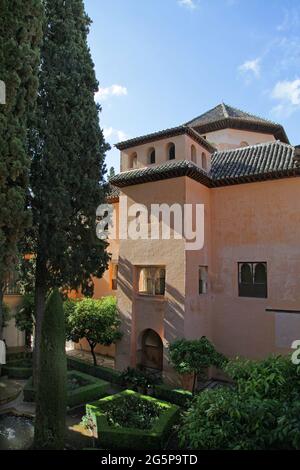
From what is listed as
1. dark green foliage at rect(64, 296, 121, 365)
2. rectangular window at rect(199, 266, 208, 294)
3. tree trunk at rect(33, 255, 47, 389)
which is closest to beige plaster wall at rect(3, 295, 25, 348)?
dark green foliage at rect(64, 296, 121, 365)

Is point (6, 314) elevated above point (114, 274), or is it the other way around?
point (114, 274)

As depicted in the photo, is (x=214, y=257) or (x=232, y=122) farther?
(x=232, y=122)

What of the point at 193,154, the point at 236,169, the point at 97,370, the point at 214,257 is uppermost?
the point at 193,154

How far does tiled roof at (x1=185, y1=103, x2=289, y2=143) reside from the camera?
19.8 meters

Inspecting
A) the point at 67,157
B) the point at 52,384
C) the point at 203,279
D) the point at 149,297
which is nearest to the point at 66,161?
the point at 67,157

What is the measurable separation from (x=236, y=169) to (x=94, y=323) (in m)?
9.18

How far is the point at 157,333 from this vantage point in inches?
565

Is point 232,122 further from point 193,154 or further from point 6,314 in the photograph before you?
point 6,314

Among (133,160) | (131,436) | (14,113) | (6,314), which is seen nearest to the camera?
(131,436)

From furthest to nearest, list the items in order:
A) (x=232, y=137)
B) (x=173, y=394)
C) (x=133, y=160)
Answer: (x=232, y=137)
(x=133, y=160)
(x=173, y=394)

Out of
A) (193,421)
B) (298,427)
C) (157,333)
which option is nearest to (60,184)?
(157,333)

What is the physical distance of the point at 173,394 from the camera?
39.7 ft

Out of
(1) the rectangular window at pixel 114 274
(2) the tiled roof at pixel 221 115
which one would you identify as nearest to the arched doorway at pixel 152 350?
(1) the rectangular window at pixel 114 274
